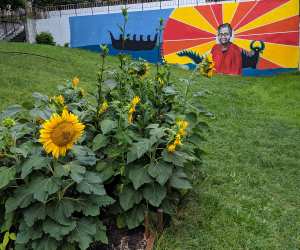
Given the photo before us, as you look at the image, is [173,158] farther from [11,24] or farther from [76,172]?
[11,24]

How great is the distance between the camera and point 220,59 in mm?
12477

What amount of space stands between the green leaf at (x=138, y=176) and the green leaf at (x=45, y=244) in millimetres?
493

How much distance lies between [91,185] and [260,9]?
1088 cm

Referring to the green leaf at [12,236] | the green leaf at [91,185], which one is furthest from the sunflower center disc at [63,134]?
the green leaf at [12,236]

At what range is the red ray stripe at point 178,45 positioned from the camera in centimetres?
1264

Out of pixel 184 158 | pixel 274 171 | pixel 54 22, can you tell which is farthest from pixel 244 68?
pixel 184 158

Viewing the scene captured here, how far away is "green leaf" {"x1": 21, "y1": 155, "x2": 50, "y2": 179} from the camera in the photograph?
2012mm

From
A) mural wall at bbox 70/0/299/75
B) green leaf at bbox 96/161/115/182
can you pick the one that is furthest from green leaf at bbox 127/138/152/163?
mural wall at bbox 70/0/299/75

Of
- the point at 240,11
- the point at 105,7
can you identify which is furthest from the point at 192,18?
the point at 105,7

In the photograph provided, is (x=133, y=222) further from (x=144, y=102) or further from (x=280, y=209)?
(x=280, y=209)

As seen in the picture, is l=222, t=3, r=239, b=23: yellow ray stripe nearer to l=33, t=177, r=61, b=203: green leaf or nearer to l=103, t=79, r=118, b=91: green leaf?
l=103, t=79, r=118, b=91: green leaf

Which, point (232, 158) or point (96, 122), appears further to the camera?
point (232, 158)

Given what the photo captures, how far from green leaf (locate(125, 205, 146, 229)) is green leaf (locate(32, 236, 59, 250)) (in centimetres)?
44

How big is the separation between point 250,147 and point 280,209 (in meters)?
1.62
